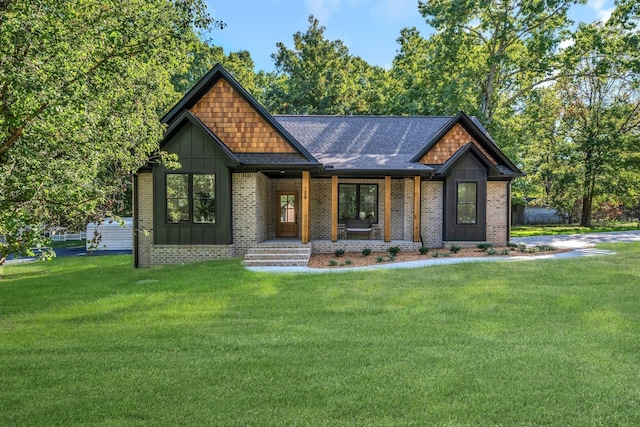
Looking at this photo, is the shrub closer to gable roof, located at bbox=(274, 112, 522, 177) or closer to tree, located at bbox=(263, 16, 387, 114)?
gable roof, located at bbox=(274, 112, 522, 177)

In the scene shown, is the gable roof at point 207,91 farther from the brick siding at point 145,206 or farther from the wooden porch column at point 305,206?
the brick siding at point 145,206

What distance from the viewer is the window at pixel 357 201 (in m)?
16.3

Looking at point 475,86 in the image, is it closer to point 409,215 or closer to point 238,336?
point 409,215

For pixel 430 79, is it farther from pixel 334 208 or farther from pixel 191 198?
pixel 191 198

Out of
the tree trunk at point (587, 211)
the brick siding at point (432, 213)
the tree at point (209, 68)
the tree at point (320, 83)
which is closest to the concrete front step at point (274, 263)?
the brick siding at point (432, 213)

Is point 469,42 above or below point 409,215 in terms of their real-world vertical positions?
above

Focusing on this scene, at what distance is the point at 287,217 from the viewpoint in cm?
1653

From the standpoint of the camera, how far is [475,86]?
86.9 ft

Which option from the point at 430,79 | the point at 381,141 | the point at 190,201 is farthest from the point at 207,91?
the point at 430,79

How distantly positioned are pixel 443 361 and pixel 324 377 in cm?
149

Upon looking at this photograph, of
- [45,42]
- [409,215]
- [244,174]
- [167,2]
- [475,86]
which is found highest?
[475,86]

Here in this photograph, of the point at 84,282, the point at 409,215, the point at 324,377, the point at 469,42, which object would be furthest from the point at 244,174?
the point at 469,42

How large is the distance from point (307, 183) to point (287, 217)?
339 centimetres

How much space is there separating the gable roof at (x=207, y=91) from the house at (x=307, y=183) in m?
0.04
